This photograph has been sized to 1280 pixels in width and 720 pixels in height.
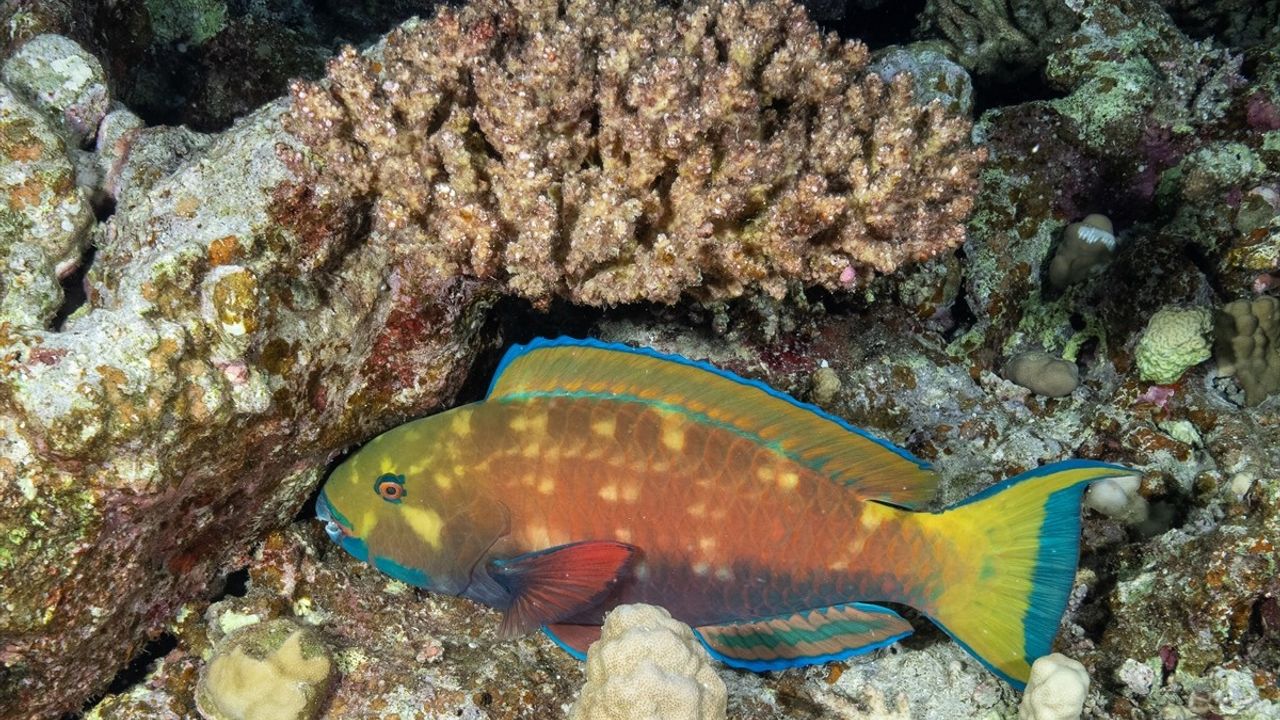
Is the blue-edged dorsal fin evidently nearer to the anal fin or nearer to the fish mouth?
the anal fin

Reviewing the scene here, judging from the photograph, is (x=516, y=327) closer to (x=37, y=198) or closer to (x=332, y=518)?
(x=332, y=518)

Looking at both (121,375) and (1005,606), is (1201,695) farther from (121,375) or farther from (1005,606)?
(121,375)

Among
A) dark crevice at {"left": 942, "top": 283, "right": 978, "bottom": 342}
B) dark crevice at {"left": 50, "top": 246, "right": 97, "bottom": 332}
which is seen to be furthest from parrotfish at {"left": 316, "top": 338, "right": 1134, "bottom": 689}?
dark crevice at {"left": 942, "top": 283, "right": 978, "bottom": 342}

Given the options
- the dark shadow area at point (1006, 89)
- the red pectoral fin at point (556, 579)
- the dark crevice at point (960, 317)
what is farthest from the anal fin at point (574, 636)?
the dark shadow area at point (1006, 89)

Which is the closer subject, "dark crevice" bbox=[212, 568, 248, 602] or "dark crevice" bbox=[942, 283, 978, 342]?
"dark crevice" bbox=[212, 568, 248, 602]

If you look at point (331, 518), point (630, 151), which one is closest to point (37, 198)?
point (331, 518)

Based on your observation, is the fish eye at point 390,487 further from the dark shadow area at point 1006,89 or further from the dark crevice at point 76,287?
the dark shadow area at point 1006,89
